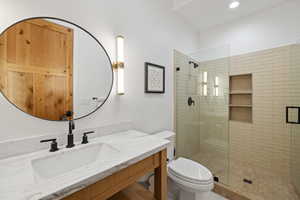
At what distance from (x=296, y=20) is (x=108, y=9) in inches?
99.1

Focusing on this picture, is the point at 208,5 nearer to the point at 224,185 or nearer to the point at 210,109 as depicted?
the point at 210,109

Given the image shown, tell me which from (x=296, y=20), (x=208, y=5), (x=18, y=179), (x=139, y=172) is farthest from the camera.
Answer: (x=208, y=5)

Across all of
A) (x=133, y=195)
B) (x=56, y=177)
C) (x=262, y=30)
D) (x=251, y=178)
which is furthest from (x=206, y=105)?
(x=56, y=177)

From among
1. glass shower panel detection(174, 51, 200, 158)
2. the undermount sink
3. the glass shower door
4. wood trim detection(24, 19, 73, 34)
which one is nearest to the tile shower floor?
the glass shower door

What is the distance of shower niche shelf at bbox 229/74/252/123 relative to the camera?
2.23 m

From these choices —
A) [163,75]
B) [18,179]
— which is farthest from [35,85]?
[163,75]

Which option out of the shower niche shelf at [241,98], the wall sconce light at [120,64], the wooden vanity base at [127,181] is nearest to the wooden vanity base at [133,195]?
the wooden vanity base at [127,181]

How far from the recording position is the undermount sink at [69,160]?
0.77 m

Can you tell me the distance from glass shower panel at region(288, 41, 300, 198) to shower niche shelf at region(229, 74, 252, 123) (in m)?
0.49

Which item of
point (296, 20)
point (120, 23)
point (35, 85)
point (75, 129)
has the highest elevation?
point (296, 20)

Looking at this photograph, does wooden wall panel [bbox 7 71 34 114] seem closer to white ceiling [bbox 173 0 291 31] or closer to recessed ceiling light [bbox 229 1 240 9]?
white ceiling [bbox 173 0 291 31]

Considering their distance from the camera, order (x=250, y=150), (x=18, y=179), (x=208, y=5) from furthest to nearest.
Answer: (x=250, y=150), (x=208, y=5), (x=18, y=179)

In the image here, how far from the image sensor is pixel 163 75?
1.81m

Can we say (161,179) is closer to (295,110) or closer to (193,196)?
(193,196)
